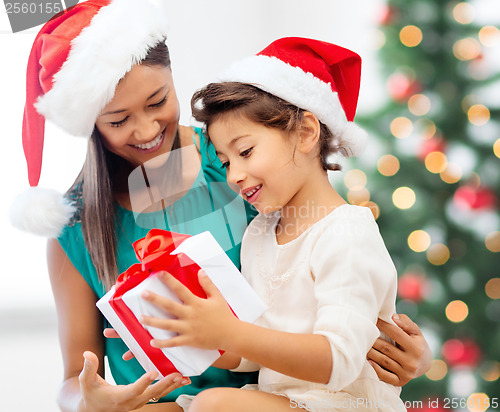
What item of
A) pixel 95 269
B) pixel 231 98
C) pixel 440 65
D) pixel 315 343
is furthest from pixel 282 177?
pixel 440 65

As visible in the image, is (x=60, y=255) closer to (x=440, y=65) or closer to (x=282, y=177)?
(x=282, y=177)

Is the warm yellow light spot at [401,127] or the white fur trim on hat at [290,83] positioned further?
the warm yellow light spot at [401,127]

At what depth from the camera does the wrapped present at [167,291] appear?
2.50ft

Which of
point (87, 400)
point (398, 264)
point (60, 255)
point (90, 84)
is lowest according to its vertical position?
point (398, 264)

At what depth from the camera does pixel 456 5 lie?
1802 millimetres

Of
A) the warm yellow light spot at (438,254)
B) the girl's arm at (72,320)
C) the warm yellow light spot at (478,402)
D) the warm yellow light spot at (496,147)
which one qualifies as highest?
the girl's arm at (72,320)

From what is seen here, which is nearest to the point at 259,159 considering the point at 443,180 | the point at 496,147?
the point at 443,180

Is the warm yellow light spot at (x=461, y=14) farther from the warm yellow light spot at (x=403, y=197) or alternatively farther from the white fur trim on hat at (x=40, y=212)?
the white fur trim on hat at (x=40, y=212)

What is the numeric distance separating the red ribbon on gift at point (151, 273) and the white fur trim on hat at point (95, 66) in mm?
340

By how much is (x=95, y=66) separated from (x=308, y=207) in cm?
46

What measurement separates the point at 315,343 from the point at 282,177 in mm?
310

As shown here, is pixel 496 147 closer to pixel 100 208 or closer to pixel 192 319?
pixel 100 208

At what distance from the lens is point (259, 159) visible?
0.96 meters

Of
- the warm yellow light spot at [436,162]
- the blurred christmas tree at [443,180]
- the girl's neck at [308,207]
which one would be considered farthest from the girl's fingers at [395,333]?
the warm yellow light spot at [436,162]
